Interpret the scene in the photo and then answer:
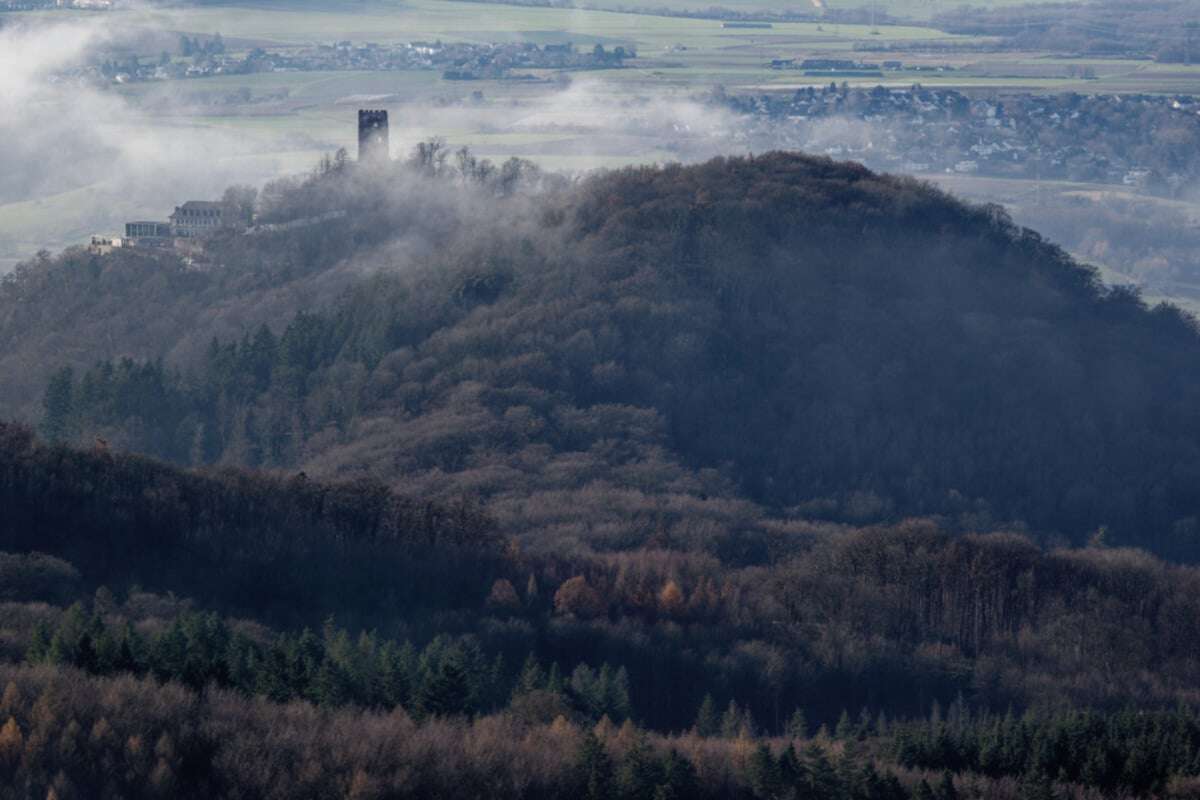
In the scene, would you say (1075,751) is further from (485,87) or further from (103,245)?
(485,87)

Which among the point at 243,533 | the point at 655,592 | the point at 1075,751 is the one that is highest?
the point at 1075,751

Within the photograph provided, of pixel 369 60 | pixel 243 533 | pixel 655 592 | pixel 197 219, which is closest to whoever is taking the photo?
pixel 655 592

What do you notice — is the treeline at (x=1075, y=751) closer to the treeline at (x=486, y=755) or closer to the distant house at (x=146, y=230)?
the treeline at (x=486, y=755)

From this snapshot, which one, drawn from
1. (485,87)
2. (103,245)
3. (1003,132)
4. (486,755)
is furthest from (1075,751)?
(1003,132)

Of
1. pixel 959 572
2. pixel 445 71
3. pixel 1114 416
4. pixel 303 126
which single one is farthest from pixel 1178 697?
pixel 445 71

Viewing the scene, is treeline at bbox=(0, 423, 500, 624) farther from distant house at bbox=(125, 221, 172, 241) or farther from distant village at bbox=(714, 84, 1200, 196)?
distant village at bbox=(714, 84, 1200, 196)

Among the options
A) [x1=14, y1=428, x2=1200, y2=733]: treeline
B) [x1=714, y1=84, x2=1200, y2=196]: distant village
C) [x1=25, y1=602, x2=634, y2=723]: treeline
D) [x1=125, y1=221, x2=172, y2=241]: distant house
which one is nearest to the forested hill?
[x1=14, y1=428, x2=1200, y2=733]: treeline

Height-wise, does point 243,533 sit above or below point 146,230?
above
